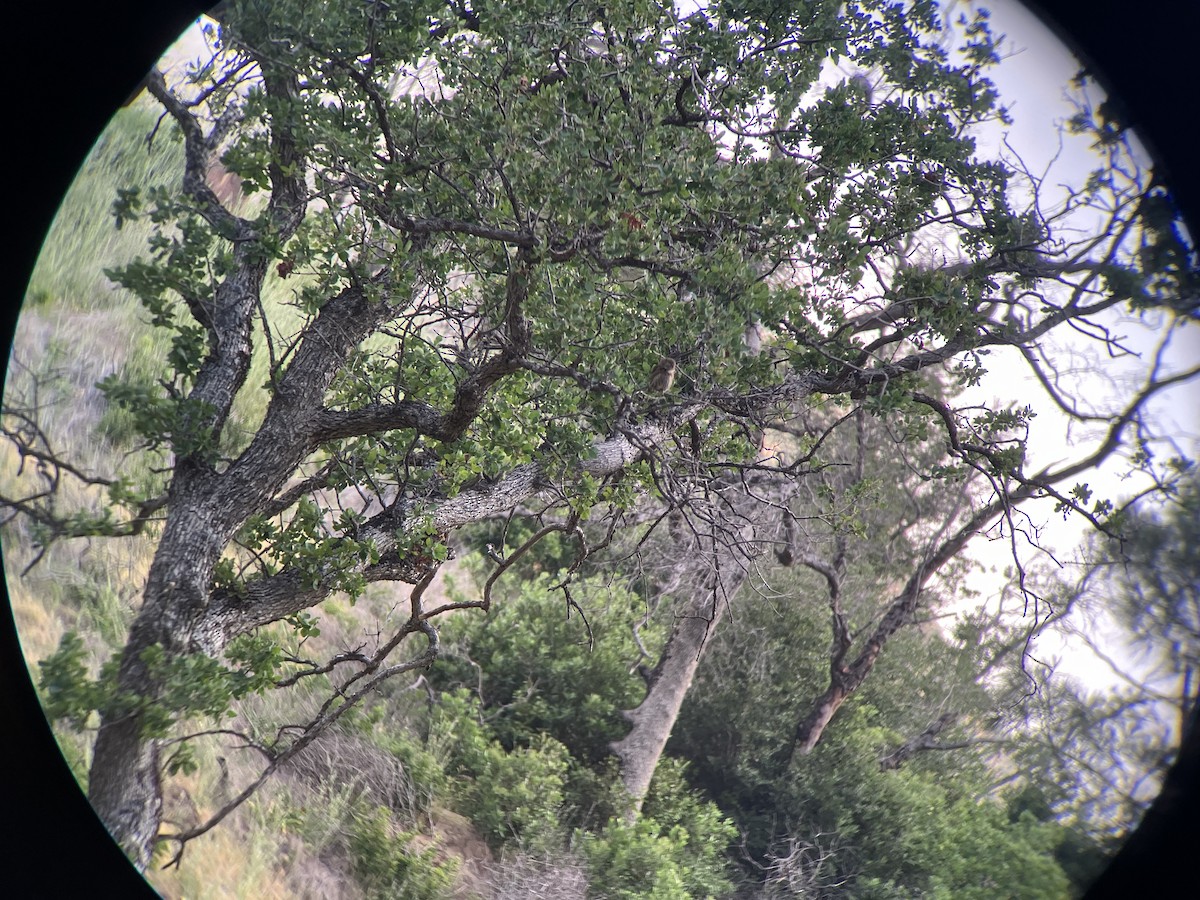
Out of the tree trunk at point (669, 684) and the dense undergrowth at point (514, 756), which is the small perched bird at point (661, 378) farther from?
the tree trunk at point (669, 684)

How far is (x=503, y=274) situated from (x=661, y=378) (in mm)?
930

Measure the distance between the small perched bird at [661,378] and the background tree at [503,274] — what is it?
0.16 meters

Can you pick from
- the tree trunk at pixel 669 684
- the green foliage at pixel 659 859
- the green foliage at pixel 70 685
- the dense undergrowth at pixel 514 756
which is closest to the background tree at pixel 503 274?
the green foliage at pixel 70 685

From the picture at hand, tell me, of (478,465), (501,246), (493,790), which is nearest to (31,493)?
(478,465)

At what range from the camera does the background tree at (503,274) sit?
2.79 m

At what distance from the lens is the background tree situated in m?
2.79

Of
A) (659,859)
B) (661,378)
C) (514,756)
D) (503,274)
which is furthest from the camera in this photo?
(514,756)

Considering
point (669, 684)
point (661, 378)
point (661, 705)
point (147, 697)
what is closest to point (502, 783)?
point (661, 705)

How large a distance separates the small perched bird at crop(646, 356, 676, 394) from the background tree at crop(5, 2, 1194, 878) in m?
0.16

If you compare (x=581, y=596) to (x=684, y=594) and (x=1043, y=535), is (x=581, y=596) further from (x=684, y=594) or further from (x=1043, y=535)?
(x=1043, y=535)

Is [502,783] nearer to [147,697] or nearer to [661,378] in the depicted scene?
[661,378]

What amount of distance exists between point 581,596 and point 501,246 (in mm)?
4265

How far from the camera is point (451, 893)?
4.84 m

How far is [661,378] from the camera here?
3975 mm
